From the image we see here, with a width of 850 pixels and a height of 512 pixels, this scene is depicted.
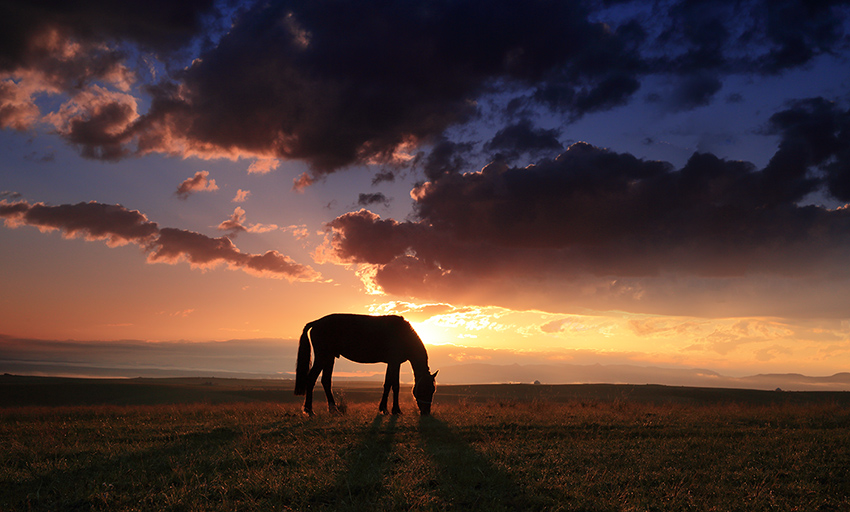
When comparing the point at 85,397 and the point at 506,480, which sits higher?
the point at 506,480

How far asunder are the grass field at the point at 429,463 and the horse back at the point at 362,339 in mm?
3015

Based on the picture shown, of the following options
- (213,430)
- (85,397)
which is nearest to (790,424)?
(213,430)

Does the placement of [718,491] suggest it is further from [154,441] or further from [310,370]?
[310,370]

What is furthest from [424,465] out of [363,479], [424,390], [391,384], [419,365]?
[419,365]

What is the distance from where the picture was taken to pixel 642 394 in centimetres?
3681

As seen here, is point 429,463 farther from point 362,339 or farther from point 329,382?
point 362,339

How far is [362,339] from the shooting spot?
676 inches

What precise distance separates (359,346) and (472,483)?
1025 centimetres

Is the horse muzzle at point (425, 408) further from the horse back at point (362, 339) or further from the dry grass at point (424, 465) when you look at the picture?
the horse back at point (362, 339)

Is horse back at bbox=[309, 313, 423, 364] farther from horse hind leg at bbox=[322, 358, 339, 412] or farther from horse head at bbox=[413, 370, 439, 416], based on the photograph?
horse head at bbox=[413, 370, 439, 416]

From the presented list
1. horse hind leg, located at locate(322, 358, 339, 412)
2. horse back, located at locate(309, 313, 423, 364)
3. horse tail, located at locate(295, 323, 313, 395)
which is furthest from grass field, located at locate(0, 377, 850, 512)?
horse back, located at locate(309, 313, 423, 364)

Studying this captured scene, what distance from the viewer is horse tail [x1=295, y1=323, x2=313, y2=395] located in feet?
54.3

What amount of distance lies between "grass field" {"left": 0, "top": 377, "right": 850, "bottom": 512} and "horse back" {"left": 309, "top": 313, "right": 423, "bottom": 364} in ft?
9.89

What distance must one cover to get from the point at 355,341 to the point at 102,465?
9.41 meters
